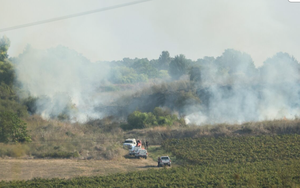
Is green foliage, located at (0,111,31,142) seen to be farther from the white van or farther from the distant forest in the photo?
the white van

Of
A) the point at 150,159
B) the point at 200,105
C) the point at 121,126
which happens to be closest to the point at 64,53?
the point at 121,126

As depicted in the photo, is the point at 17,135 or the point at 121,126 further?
the point at 121,126

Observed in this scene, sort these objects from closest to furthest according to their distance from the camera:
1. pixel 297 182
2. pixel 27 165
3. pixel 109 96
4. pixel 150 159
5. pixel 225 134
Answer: pixel 297 182 → pixel 27 165 → pixel 150 159 → pixel 225 134 → pixel 109 96

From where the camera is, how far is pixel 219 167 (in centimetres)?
3344

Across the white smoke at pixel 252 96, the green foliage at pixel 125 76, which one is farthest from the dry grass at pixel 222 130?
the green foliage at pixel 125 76

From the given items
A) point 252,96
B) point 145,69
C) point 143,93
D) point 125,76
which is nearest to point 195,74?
point 143,93

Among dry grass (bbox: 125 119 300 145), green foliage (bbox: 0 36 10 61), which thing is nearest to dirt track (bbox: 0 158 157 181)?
dry grass (bbox: 125 119 300 145)

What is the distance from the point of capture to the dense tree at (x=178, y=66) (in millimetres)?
120688

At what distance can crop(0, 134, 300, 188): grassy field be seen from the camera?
26438 millimetres

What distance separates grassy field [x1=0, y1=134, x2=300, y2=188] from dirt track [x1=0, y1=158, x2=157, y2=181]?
289 cm

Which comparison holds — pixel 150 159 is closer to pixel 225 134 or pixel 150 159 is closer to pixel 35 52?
pixel 225 134

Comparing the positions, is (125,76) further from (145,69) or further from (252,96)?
(252,96)

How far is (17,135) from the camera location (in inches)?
1662

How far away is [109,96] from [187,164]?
136ft
